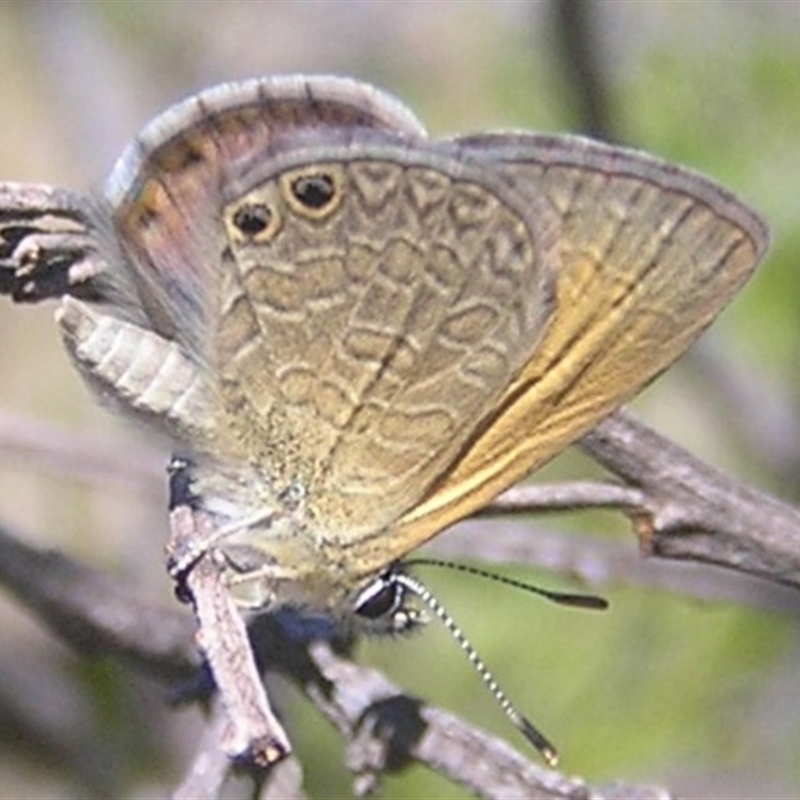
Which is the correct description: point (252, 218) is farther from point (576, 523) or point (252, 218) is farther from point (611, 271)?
point (576, 523)

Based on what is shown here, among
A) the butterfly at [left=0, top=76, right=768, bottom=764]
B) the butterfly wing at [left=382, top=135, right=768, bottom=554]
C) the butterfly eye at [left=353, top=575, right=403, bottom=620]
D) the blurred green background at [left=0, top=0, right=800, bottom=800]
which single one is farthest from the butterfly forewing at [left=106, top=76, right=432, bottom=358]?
the blurred green background at [left=0, top=0, right=800, bottom=800]

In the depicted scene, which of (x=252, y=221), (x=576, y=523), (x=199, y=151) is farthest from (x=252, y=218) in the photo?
(x=576, y=523)

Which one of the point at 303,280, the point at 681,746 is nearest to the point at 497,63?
the point at 681,746

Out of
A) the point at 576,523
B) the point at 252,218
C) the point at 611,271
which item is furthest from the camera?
the point at 576,523

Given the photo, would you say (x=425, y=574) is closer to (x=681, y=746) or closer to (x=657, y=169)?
(x=681, y=746)


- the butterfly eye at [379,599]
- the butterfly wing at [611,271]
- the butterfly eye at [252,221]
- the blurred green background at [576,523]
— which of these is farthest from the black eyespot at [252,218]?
the blurred green background at [576,523]

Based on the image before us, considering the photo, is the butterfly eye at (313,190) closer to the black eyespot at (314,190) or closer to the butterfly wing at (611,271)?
the black eyespot at (314,190)
